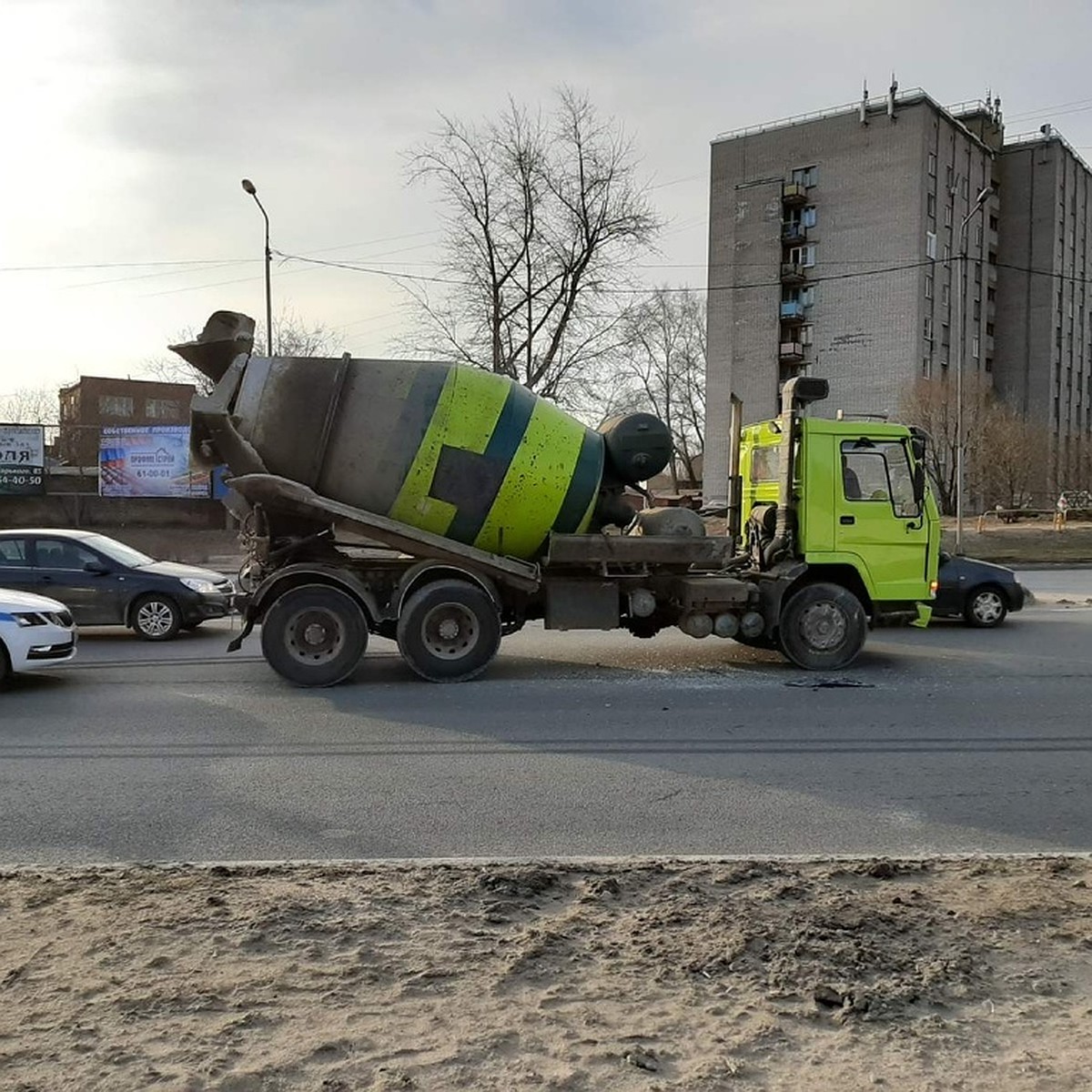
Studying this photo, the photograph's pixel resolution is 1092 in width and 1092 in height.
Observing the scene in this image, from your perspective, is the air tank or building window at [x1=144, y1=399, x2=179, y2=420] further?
building window at [x1=144, y1=399, x2=179, y2=420]

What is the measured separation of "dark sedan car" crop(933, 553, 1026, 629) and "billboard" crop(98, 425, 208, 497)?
66.9ft

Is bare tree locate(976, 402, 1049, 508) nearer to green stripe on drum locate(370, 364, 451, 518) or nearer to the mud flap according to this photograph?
the mud flap

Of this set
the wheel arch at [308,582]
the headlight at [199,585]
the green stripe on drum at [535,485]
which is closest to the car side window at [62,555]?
the headlight at [199,585]

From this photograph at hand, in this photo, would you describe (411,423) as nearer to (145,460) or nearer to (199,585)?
(199,585)

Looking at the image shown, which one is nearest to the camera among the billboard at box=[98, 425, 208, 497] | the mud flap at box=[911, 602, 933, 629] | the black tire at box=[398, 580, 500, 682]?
the black tire at box=[398, 580, 500, 682]

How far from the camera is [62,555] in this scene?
1311 centimetres

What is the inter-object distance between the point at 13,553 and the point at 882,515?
431 inches

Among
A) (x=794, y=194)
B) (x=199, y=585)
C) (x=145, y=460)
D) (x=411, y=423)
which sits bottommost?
(x=199, y=585)

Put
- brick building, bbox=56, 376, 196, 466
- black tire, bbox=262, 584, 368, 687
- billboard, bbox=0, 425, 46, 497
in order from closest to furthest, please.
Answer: black tire, bbox=262, 584, 368, 687
billboard, bbox=0, 425, 46, 497
brick building, bbox=56, 376, 196, 466

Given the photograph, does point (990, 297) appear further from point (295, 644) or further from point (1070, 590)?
point (295, 644)

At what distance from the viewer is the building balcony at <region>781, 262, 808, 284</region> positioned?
6425 cm

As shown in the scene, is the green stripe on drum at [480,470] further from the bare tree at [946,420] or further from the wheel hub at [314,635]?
the bare tree at [946,420]

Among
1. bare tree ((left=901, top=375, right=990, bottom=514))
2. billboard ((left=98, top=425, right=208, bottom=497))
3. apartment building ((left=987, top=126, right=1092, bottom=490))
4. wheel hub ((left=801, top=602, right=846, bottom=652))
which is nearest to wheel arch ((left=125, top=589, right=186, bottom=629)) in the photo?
wheel hub ((left=801, top=602, right=846, bottom=652))

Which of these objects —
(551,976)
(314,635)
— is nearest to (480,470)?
(314,635)
